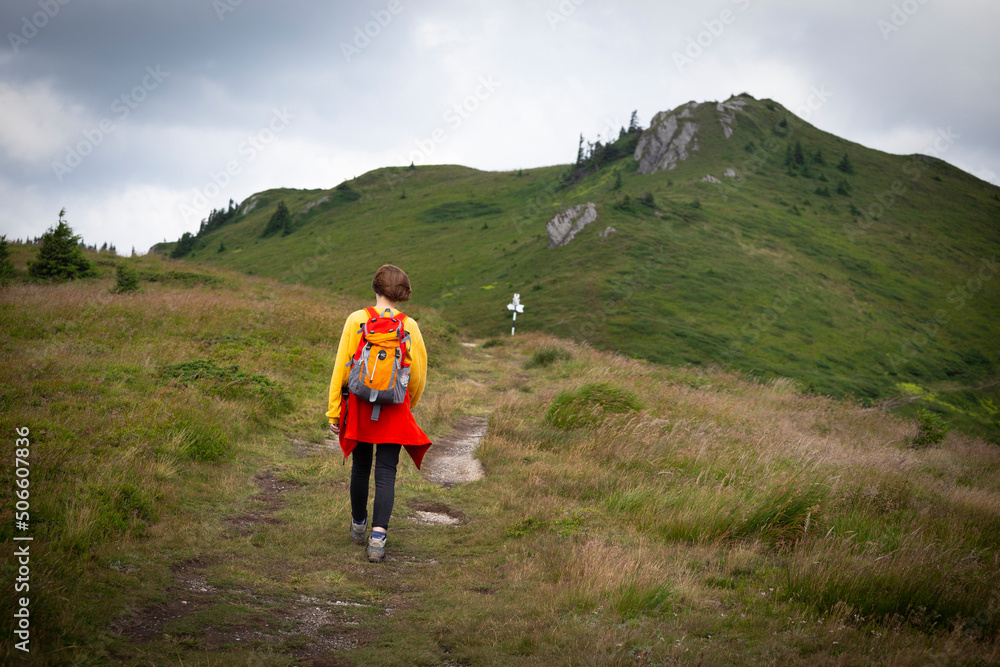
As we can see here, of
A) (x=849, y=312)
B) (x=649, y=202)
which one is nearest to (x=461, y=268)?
(x=649, y=202)

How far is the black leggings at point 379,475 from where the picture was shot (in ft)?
16.7

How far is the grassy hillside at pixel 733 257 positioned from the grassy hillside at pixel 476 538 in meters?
26.9


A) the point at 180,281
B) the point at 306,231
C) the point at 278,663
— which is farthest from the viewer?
the point at 306,231

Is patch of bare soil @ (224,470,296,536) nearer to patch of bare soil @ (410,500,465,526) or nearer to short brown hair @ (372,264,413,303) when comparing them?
patch of bare soil @ (410,500,465,526)

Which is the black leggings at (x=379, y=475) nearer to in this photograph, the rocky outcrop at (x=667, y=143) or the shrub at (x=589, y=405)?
the shrub at (x=589, y=405)

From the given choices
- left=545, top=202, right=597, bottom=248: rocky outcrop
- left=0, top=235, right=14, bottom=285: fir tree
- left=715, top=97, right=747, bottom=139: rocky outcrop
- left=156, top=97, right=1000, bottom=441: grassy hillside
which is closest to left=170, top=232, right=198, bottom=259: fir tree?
left=156, top=97, right=1000, bottom=441: grassy hillside

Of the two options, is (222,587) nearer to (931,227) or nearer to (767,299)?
(767,299)

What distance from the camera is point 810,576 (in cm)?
420

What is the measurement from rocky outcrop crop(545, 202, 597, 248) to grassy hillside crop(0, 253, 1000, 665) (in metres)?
44.4

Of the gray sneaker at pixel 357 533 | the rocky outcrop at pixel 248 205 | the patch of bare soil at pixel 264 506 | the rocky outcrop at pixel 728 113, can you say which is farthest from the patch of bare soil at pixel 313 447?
the rocky outcrop at pixel 248 205

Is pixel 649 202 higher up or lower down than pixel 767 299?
higher up

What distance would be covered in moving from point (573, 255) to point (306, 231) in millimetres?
68039

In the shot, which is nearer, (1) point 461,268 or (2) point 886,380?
(2) point 886,380

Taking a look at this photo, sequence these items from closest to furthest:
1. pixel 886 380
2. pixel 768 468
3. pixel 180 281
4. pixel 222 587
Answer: pixel 222 587 → pixel 768 468 → pixel 180 281 → pixel 886 380
